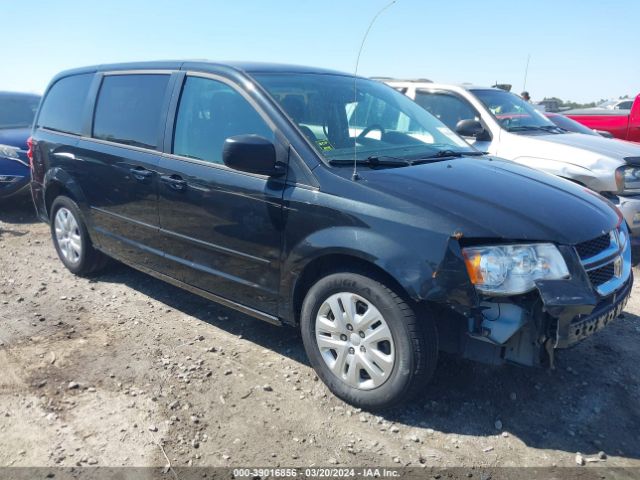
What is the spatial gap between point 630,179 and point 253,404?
15.1 ft

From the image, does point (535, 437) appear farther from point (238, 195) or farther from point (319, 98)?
point (319, 98)

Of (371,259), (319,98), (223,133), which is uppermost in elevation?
(319,98)

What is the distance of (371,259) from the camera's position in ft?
9.19

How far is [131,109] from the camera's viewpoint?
4.32 metres

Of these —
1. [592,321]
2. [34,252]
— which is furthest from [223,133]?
[34,252]

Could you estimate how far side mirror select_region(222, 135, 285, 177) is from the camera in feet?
10.0

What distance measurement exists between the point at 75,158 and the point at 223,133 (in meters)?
1.86

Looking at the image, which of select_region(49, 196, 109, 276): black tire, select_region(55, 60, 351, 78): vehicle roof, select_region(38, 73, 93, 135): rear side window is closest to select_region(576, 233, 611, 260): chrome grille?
select_region(55, 60, 351, 78): vehicle roof

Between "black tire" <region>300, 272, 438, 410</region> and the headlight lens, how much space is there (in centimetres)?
615

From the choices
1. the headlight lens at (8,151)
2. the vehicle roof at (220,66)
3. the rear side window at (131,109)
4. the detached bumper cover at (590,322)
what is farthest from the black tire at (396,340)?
the headlight lens at (8,151)

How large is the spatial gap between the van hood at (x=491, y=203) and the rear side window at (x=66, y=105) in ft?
10.1

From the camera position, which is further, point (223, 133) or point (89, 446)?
point (223, 133)

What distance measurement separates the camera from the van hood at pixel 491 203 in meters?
2.70

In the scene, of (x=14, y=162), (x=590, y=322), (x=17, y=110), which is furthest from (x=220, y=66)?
(x=17, y=110)
